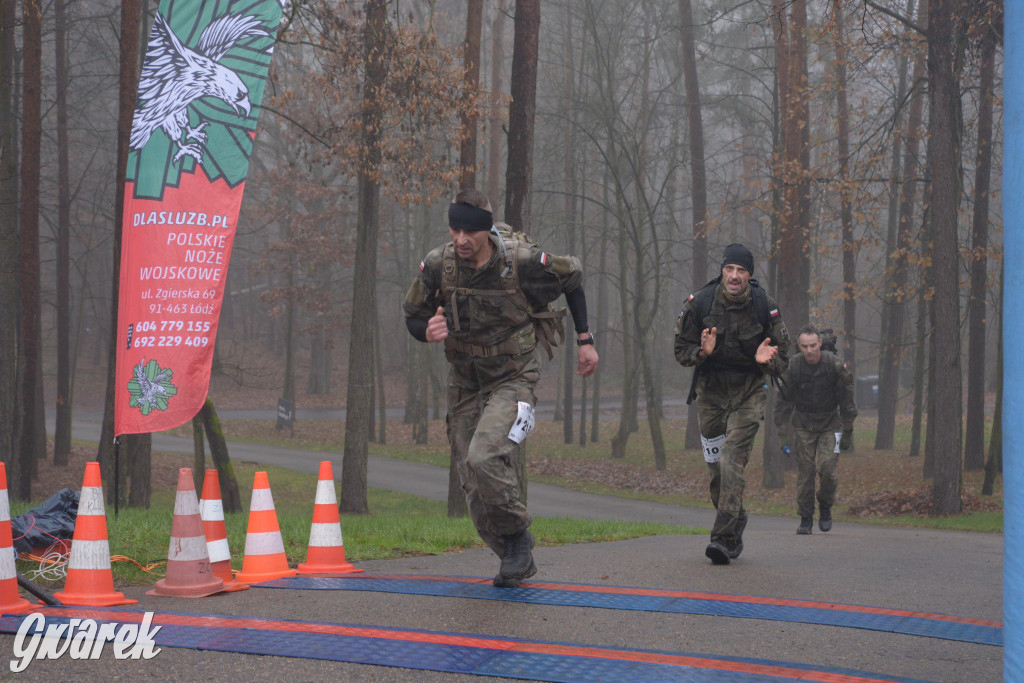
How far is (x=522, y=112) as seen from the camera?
11977 mm

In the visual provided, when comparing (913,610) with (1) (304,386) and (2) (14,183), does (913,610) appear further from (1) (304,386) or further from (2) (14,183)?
(1) (304,386)

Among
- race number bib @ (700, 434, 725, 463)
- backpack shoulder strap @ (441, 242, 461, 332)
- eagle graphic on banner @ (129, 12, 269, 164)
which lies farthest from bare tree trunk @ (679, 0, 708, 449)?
backpack shoulder strap @ (441, 242, 461, 332)

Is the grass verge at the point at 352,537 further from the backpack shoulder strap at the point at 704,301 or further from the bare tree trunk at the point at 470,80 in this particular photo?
the bare tree trunk at the point at 470,80

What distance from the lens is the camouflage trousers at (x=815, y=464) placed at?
1161 centimetres

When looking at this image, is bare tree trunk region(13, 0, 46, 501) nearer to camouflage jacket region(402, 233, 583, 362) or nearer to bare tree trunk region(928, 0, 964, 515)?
camouflage jacket region(402, 233, 583, 362)

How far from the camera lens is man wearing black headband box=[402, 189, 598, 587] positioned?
Result: 5.89 m

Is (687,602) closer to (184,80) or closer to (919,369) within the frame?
(184,80)

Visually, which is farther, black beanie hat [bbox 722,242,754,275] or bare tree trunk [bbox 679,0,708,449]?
bare tree trunk [bbox 679,0,708,449]

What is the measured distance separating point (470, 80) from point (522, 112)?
3735 millimetres

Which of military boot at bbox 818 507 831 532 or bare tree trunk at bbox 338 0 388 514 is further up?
bare tree trunk at bbox 338 0 388 514

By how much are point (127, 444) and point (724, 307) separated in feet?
40.4

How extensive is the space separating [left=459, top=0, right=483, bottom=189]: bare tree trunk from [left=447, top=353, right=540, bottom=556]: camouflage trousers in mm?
9587

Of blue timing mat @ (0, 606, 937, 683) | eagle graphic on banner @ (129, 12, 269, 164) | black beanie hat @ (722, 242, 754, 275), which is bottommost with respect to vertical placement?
→ blue timing mat @ (0, 606, 937, 683)

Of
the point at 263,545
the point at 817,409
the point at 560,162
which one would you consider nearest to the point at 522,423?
the point at 263,545
